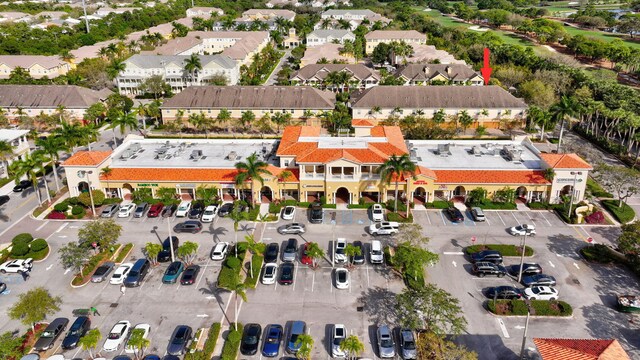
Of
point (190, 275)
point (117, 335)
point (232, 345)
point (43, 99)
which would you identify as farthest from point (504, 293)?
point (43, 99)

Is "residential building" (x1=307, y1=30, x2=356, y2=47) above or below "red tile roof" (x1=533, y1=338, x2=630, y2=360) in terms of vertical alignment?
above

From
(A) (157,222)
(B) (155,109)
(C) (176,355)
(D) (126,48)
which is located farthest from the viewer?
(D) (126,48)

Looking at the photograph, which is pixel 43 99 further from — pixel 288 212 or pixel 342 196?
pixel 342 196

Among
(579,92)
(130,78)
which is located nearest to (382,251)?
(579,92)

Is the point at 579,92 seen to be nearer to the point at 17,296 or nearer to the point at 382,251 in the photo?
the point at 382,251

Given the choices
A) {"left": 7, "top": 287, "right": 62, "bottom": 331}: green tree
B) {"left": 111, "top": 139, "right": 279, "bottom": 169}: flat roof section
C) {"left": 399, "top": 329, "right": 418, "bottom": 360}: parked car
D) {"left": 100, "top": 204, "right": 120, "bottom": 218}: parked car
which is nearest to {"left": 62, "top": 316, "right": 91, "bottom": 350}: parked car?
{"left": 7, "top": 287, "right": 62, "bottom": 331}: green tree

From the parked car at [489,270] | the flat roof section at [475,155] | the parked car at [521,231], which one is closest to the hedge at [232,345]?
the parked car at [489,270]

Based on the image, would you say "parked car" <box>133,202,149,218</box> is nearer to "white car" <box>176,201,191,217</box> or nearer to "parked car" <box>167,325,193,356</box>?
"white car" <box>176,201,191,217</box>
